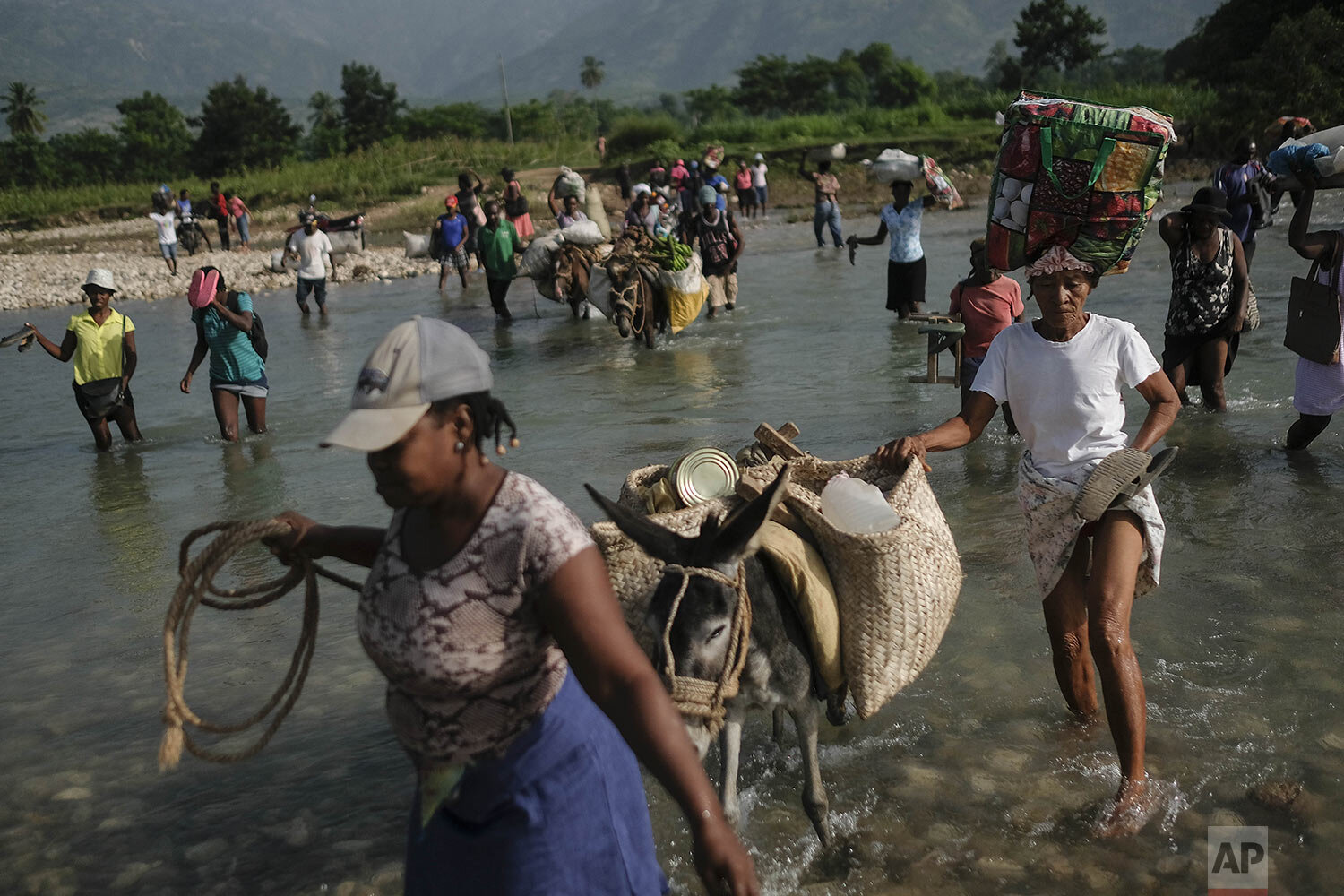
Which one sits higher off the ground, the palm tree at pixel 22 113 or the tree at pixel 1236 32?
the palm tree at pixel 22 113

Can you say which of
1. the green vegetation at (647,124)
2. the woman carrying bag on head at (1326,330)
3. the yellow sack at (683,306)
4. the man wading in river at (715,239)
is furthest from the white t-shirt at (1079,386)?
the green vegetation at (647,124)

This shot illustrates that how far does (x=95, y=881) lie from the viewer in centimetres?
440

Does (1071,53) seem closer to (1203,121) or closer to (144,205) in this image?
(1203,121)

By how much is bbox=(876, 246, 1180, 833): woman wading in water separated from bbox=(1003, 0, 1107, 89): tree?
82856mm

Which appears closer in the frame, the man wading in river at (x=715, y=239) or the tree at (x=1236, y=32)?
the man wading in river at (x=715, y=239)

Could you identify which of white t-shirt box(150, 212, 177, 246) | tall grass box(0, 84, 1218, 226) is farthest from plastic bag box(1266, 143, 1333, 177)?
tall grass box(0, 84, 1218, 226)

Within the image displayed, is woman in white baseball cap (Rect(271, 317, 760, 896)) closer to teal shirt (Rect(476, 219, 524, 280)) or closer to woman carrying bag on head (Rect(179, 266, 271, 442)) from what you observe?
woman carrying bag on head (Rect(179, 266, 271, 442))

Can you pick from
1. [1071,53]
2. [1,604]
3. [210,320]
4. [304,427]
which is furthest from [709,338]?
[1071,53]

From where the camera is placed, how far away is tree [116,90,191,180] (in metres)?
81.8

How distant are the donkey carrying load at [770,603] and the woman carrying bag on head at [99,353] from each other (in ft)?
26.7

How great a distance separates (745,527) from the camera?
3.24 meters

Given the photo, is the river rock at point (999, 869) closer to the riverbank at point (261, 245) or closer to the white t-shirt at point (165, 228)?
the riverbank at point (261, 245)

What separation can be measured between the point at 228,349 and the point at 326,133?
79116 mm

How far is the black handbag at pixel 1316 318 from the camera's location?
23.6 feet
